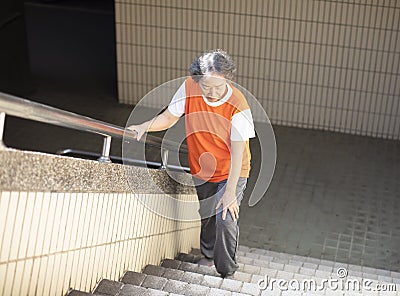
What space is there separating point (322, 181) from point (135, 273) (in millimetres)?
3969

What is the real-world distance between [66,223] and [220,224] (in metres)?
1.49

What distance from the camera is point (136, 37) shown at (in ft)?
28.6

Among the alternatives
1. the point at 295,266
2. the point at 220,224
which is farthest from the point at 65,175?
the point at 295,266

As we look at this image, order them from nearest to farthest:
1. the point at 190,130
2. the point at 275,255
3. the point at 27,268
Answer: the point at 27,268 < the point at 190,130 < the point at 275,255

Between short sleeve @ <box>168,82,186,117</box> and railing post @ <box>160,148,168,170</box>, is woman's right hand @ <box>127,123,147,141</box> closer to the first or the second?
short sleeve @ <box>168,82,186,117</box>

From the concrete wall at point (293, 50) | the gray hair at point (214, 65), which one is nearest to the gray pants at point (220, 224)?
the gray hair at point (214, 65)

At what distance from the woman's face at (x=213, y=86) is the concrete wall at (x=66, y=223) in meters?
0.61

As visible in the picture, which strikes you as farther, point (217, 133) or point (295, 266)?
point (295, 266)

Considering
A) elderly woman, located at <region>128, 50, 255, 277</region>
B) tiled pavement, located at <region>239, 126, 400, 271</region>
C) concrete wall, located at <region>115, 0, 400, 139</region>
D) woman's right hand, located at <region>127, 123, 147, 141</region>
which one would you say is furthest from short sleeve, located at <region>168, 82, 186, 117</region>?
concrete wall, located at <region>115, 0, 400, 139</region>

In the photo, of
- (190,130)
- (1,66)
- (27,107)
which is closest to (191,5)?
(1,66)

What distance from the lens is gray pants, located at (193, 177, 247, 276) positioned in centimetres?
452

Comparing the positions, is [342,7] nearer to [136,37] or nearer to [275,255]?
[136,37]

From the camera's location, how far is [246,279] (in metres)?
4.75

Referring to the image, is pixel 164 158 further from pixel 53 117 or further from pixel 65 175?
pixel 53 117
